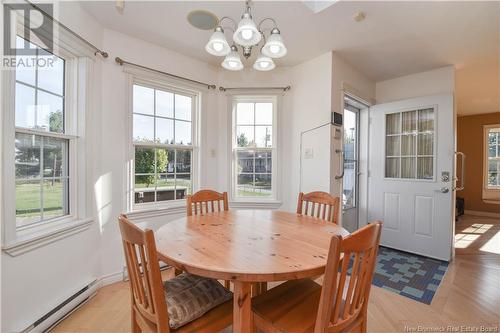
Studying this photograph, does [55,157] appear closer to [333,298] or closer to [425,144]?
[333,298]

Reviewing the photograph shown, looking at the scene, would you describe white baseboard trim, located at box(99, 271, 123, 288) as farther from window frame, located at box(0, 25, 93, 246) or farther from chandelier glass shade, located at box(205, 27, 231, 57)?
chandelier glass shade, located at box(205, 27, 231, 57)

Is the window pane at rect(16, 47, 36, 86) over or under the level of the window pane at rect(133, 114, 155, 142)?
over

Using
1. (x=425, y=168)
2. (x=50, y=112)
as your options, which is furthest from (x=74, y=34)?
(x=425, y=168)

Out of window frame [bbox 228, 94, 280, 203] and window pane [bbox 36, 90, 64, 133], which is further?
window frame [bbox 228, 94, 280, 203]

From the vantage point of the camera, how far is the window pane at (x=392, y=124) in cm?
329

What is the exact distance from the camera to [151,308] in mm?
1043

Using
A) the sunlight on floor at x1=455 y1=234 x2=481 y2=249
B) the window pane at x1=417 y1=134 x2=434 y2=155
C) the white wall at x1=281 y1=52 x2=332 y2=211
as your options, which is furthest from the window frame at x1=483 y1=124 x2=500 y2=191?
the white wall at x1=281 y1=52 x2=332 y2=211

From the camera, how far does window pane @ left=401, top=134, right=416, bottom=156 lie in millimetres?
3166

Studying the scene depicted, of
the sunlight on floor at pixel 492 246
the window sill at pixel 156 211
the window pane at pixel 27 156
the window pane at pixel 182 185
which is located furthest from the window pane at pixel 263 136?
the sunlight on floor at pixel 492 246

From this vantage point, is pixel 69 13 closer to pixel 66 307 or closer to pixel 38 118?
pixel 38 118

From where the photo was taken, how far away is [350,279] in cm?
99

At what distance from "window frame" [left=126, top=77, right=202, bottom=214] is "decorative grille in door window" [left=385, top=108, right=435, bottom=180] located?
264 cm

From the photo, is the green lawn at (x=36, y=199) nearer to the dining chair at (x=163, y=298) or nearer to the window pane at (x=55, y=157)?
the window pane at (x=55, y=157)

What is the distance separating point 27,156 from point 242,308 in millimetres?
1762
